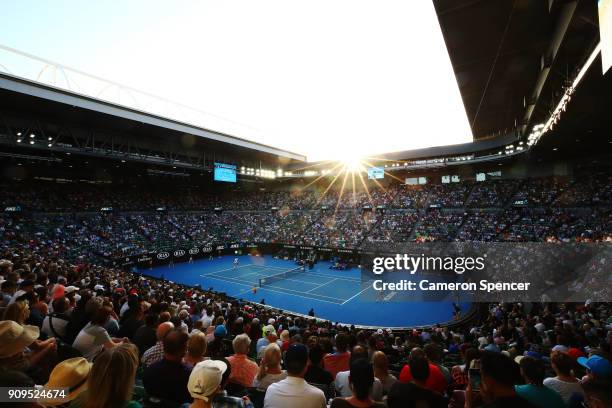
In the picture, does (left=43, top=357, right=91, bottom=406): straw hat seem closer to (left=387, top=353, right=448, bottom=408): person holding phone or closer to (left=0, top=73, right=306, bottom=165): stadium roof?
(left=387, top=353, right=448, bottom=408): person holding phone

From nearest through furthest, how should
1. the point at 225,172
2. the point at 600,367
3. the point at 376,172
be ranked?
the point at 600,367, the point at 225,172, the point at 376,172

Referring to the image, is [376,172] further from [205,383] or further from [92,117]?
[205,383]

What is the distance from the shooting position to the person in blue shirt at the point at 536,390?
10.1ft

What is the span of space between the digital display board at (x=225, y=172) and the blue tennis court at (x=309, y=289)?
1124cm

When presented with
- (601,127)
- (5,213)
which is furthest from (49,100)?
(601,127)

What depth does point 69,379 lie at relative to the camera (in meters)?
2.33

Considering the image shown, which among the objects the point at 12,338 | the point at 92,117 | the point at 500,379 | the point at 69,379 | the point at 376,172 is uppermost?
the point at 92,117

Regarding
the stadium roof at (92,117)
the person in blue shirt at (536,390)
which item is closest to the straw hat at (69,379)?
the person in blue shirt at (536,390)

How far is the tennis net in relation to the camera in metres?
26.8

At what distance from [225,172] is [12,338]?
39496 millimetres

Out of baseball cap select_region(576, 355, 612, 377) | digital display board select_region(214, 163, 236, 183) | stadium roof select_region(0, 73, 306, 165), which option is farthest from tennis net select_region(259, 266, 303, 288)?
baseball cap select_region(576, 355, 612, 377)

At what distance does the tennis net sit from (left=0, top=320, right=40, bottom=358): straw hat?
78.0 feet

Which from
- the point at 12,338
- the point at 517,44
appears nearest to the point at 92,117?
the point at 12,338

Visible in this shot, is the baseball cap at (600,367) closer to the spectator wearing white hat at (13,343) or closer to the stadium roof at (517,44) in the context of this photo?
the spectator wearing white hat at (13,343)
